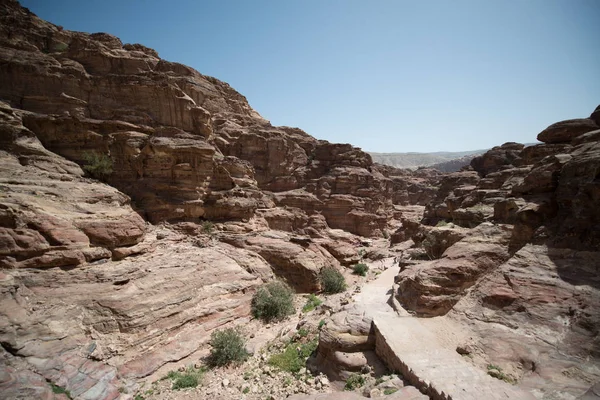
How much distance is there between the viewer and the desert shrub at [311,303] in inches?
575

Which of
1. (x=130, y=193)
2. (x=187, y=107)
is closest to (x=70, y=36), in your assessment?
(x=187, y=107)

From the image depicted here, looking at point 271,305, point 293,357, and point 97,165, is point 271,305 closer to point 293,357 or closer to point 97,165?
point 293,357

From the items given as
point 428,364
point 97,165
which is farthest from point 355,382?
point 97,165

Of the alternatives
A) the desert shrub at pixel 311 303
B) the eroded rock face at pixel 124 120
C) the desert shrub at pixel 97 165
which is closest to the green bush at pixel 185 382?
the desert shrub at pixel 311 303

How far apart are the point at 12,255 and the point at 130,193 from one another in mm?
8230

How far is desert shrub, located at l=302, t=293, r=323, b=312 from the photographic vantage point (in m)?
14.6

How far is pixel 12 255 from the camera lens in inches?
343

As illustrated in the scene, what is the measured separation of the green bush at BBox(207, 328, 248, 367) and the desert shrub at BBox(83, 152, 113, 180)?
12.2 metres

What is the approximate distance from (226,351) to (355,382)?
497 centimetres

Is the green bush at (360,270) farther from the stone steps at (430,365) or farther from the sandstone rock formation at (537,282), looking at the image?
the stone steps at (430,365)

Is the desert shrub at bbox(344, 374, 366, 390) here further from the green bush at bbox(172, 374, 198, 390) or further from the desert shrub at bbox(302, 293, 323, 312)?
the desert shrub at bbox(302, 293, 323, 312)

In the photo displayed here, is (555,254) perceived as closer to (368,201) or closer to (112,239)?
(112,239)

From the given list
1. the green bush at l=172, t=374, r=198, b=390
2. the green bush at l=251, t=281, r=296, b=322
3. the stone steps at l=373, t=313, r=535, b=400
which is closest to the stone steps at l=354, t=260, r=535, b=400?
the stone steps at l=373, t=313, r=535, b=400

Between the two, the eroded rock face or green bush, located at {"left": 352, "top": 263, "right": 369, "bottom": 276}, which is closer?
the eroded rock face
